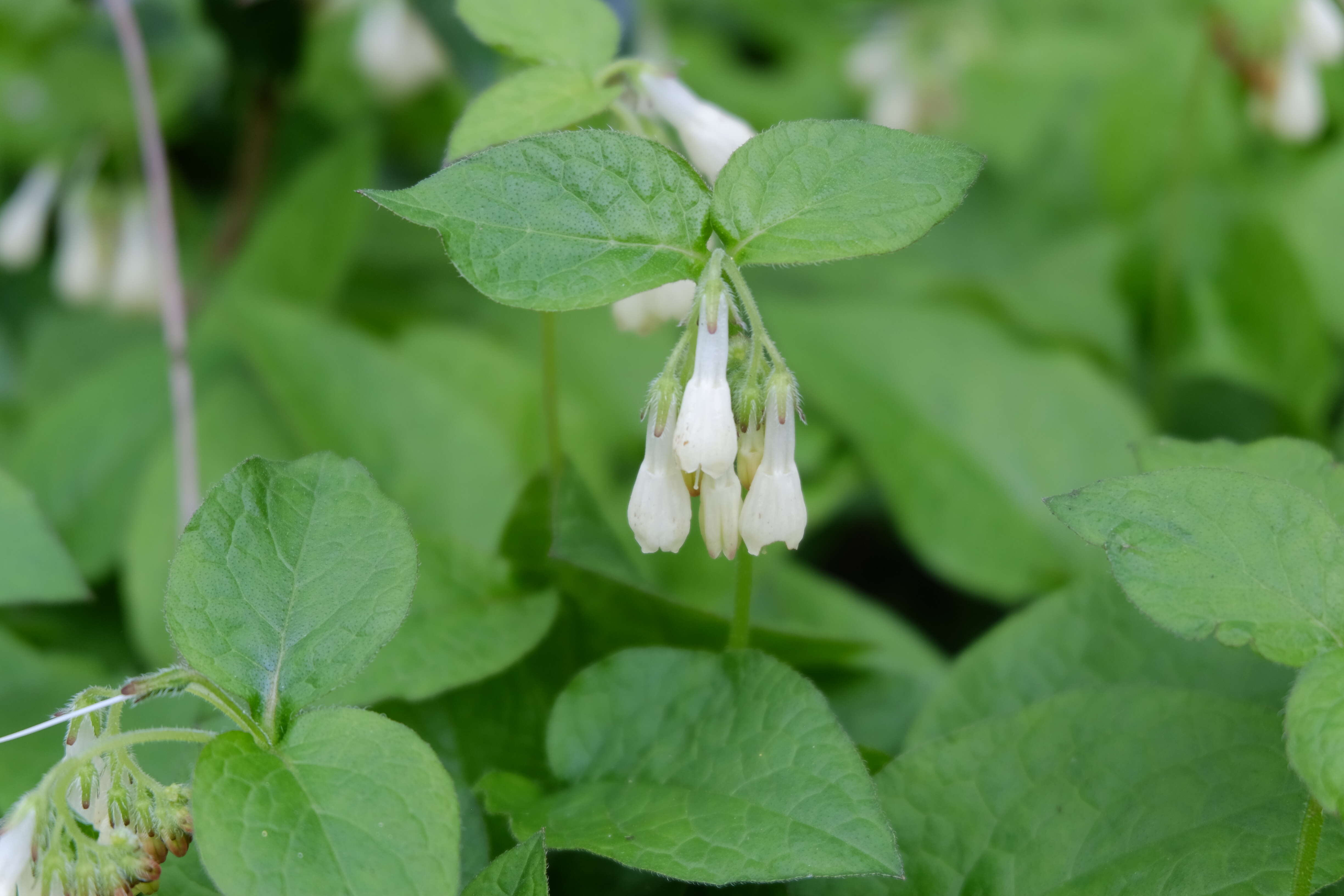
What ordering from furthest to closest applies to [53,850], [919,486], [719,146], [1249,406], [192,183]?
1. [192,183]
2. [1249,406]
3. [919,486]
4. [719,146]
5. [53,850]

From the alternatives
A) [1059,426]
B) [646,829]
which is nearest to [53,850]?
[646,829]

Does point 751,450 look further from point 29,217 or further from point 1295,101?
point 29,217

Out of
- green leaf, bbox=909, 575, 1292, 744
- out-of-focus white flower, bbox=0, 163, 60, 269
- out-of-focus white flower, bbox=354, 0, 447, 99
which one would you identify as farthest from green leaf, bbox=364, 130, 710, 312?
out-of-focus white flower, bbox=0, 163, 60, 269

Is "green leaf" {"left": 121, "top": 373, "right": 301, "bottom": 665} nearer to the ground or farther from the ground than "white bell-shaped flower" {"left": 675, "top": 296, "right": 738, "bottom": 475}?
nearer to the ground

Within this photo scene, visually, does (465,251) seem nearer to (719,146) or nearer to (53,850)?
(719,146)

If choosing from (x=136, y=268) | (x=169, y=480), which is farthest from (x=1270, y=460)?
(x=136, y=268)

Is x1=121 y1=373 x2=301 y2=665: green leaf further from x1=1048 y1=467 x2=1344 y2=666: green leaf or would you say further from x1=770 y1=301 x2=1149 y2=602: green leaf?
x1=1048 y1=467 x2=1344 y2=666: green leaf
